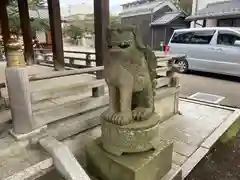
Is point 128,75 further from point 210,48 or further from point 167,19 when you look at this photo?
point 167,19

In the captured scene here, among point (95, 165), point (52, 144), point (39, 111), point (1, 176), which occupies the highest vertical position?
point (39, 111)

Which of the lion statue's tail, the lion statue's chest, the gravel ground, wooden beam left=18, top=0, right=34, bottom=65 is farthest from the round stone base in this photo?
wooden beam left=18, top=0, right=34, bottom=65

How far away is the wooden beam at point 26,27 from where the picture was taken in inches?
228

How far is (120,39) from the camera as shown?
1.46m

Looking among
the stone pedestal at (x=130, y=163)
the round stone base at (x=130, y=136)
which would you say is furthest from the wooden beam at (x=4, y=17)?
the round stone base at (x=130, y=136)

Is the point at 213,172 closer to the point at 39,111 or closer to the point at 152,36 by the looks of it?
the point at 39,111

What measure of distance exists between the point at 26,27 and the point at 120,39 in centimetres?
562

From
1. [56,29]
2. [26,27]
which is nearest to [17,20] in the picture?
[26,27]

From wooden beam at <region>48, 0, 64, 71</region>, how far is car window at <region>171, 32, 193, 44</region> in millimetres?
5600

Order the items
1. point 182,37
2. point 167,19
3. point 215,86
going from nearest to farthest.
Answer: point 215,86 → point 182,37 → point 167,19

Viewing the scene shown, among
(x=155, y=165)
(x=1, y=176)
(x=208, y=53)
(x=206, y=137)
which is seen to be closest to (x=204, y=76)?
(x=208, y=53)

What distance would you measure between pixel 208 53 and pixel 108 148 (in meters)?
7.02

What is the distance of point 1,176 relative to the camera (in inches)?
59.4

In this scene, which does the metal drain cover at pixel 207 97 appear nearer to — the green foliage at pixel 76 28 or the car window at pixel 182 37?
the car window at pixel 182 37
